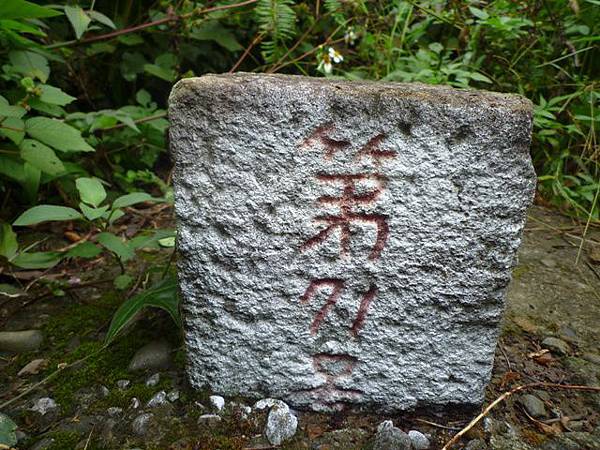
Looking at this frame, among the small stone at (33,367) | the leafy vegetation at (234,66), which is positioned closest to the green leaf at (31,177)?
the leafy vegetation at (234,66)

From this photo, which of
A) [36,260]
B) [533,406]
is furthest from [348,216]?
[36,260]

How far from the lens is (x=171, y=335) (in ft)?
5.05

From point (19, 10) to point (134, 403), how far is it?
1.15 meters

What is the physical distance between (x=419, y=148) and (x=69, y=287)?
137 centimetres

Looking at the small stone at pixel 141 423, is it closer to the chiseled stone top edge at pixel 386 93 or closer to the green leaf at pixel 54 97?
the chiseled stone top edge at pixel 386 93

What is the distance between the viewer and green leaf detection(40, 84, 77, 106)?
179 cm

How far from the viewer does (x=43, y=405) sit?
1359 mm

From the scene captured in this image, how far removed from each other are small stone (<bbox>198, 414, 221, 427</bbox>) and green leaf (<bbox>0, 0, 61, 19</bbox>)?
3.92 ft

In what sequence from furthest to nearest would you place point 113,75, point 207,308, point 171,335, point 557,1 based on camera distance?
point 113,75
point 557,1
point 171,335
point 207,308

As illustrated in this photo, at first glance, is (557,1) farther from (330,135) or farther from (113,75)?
(113,75)

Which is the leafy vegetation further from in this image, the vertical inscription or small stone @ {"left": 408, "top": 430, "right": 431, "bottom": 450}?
small stone @ {"left": 408, "top": 430, "right": 431, "bottom": 450}

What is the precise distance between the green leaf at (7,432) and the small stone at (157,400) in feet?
0.97

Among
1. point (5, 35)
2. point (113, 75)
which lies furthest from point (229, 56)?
point (5, 35)

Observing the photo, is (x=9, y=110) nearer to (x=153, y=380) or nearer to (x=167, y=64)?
(x=153, y=380)
